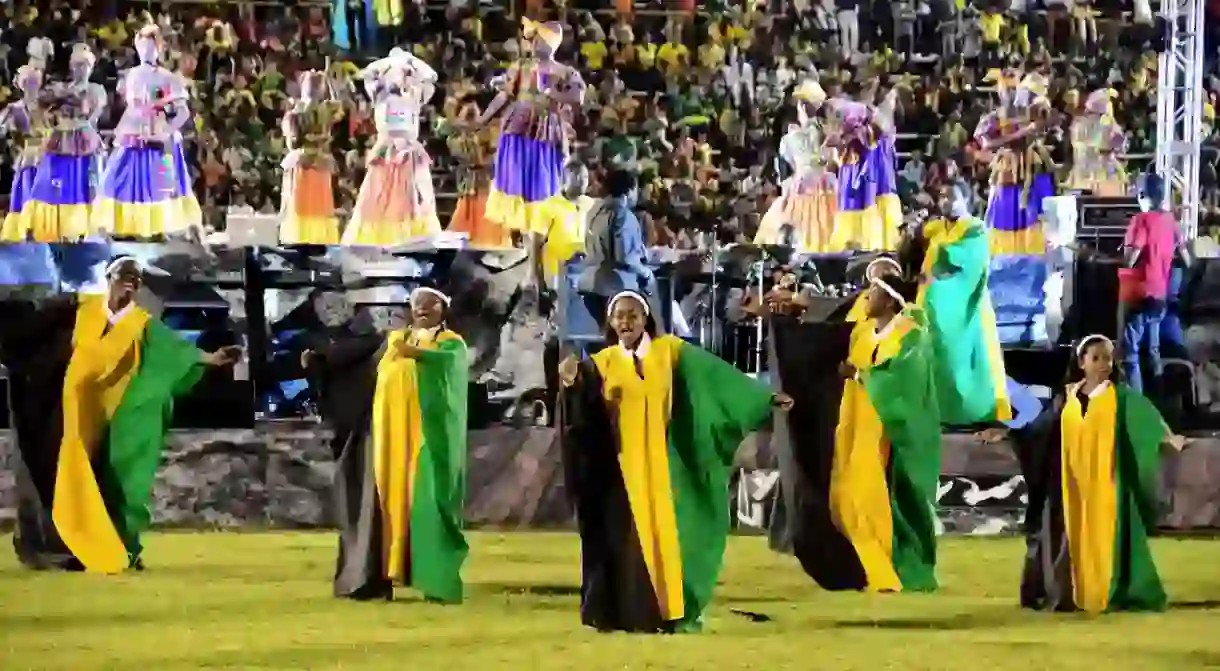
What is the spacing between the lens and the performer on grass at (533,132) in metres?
9.69

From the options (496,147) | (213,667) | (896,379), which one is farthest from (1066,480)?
(496,147)

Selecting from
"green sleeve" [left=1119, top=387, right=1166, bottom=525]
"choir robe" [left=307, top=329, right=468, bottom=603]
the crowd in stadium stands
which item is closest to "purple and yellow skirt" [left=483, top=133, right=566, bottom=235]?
the crowd in stadium stands

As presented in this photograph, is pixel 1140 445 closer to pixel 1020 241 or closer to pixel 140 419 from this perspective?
pixel 1020 241

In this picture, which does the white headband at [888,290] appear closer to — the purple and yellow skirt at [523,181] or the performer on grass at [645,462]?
the performer on grass at [645,462]

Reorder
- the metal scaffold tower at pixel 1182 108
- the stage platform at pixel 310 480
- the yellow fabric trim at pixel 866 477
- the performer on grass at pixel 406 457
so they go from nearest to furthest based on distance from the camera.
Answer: the performer on grass at pixel 406 457 < the yellow fabric trim at pixel 866 477 < the stage platform at pixel 310 480 < the metal scaffold tower at pixel 1182 108

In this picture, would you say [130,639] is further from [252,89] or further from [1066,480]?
[252,89]

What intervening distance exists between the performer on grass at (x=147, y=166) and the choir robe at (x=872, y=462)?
393cm

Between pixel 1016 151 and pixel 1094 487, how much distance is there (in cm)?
352

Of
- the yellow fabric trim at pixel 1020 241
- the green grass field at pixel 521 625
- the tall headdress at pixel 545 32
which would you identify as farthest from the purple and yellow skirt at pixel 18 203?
the yellow fabric trim at pixel 1020 241

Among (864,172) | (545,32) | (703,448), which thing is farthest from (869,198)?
(703,448)

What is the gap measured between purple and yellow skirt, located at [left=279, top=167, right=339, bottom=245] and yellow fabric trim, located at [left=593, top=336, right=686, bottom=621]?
147 inches

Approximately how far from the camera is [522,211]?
969 centimetres

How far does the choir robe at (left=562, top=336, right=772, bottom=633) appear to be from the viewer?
6.29m

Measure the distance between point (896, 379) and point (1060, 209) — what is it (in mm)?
3041
